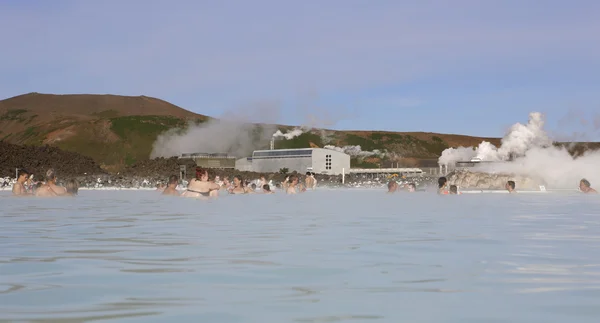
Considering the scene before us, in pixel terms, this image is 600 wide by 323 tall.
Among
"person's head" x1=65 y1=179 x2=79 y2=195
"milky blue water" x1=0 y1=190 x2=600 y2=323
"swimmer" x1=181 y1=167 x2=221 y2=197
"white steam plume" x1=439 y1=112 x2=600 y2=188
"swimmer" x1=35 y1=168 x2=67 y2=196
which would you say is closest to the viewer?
"milky blue water" x1=0 y1=190 x2=600 y2=323

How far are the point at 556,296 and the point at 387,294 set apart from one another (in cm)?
176

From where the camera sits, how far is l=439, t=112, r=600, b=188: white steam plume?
87.4 meters

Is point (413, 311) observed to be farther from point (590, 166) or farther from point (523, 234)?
point (590, 166)

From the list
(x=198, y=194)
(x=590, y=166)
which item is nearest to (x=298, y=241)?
(x=198, y=194)

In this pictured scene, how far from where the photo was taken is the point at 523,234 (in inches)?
635

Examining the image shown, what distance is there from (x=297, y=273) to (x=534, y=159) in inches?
3886

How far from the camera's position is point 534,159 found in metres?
103

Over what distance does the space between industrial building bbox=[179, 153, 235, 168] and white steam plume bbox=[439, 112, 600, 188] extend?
1539 inches

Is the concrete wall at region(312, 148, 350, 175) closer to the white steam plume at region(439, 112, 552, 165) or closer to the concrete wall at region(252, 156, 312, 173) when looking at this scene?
the concrete wall at region(252, 156, 312, 173)

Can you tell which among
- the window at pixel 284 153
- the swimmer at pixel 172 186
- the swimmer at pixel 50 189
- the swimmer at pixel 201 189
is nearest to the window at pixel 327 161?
the window at pixel 284 153

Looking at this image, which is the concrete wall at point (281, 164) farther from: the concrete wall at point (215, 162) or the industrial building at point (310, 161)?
the concrete wall at point (215, 162)

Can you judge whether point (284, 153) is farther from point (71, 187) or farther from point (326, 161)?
point (71, 187)

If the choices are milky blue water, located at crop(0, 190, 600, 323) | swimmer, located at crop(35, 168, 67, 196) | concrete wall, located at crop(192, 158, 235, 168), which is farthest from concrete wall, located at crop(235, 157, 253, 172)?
milky blue water, located at crop(0, 190, 600, 323)

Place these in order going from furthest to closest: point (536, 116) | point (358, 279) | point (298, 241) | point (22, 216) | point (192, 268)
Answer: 1. point (536, 116)
2. point (22, 216)
3. point (298, 241)
4. point (192, 268)
5. point (358, 279)
